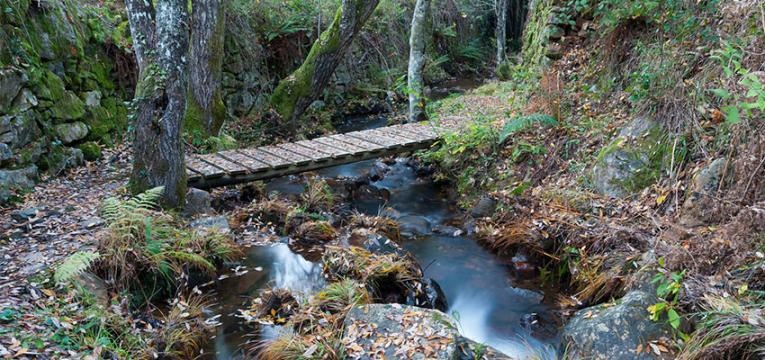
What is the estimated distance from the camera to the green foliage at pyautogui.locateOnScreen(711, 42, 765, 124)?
3.36 meters

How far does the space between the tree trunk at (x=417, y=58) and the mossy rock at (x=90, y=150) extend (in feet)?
14.8

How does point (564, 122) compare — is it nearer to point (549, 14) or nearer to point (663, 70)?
point (663, 70)

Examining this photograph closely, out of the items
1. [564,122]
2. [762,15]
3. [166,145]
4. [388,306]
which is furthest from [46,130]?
[762,15]

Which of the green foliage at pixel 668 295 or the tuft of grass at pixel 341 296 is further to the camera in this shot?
the tuft of grass at pixel 341 296

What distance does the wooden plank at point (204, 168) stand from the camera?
6.09m

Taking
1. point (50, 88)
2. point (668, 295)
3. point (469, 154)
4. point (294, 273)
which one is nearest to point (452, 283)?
point (294, 273)

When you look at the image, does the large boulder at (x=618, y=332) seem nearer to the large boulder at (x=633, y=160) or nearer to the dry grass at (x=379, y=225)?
the large boulder at (x=633, y=160)

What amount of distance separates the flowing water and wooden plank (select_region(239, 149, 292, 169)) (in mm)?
1210

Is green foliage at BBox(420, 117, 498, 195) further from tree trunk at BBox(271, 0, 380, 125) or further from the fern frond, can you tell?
the fern frond

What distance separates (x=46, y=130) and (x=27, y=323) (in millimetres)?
3350

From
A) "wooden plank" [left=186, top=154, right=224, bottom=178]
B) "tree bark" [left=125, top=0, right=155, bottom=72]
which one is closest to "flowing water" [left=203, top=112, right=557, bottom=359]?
"wooden plank" [left=186, top=154, right=224, bottom=178]

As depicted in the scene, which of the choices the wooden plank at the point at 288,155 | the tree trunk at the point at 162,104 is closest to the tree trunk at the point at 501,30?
the wooden plank at the point at 288,155

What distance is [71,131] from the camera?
6215 millimetres

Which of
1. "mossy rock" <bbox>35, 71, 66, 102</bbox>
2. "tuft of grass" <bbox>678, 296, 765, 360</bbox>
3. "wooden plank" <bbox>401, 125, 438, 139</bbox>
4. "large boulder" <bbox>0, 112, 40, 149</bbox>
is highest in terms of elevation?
"mossy rock" <bbox>35, 71, 66, 102</bbox>
